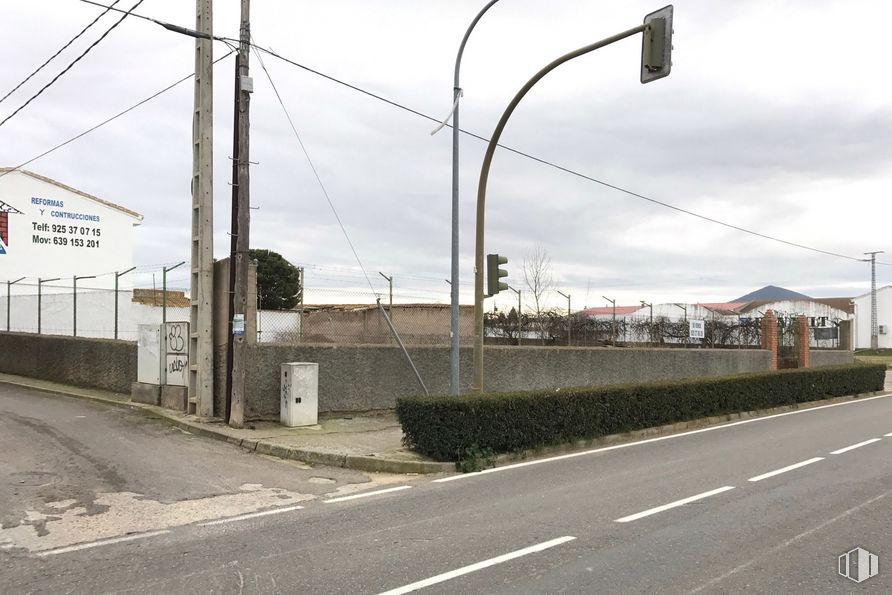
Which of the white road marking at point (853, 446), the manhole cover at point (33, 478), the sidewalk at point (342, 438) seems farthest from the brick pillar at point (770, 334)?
the manhole cover at point (33, 478)

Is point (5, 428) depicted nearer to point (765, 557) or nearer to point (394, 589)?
point (394, 589)

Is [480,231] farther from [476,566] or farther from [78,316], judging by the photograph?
[78,316]

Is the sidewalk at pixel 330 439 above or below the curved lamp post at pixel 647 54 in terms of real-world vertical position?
below

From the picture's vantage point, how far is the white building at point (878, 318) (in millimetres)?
80125

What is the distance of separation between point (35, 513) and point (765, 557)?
22.4ft

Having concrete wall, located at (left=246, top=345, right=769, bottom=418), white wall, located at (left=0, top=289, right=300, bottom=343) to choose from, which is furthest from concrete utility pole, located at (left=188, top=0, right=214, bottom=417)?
white wall, located at (left=0, top=289, right=300, bottom=343)

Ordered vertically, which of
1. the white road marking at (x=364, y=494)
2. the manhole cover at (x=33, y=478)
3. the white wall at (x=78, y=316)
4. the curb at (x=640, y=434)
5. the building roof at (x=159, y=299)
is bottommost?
the curb at (x=640, y=434)

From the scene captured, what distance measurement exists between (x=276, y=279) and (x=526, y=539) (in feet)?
119

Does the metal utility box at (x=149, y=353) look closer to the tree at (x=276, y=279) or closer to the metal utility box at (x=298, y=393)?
the metal utility box at (x=298, y=393)

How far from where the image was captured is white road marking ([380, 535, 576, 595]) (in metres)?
4.61

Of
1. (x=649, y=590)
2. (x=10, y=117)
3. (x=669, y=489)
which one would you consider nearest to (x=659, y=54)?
(x=669, y=489)

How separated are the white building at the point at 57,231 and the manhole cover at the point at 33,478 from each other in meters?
28.1

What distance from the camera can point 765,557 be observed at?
17.3 ft

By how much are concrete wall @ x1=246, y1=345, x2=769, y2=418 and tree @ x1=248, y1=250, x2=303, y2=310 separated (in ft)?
69.4
